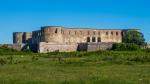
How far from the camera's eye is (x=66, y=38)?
3553 inches

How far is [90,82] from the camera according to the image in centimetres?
2130

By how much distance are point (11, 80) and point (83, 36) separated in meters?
70.4

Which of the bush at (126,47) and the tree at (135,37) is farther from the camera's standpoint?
the tree at (135,37)

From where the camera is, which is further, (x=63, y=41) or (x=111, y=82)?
(x=63, y=41)

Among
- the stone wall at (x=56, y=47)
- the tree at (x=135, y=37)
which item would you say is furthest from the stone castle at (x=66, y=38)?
the tree at (x=135, y=37)

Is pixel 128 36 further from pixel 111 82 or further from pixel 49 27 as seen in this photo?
pixel 111 82

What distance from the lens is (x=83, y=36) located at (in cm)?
9238

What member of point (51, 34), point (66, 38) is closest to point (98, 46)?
point (51, 34)

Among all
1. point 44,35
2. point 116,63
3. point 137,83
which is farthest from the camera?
point 44,35

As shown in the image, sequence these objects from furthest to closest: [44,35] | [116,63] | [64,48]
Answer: [44,35]
[64,48]
[116,63]

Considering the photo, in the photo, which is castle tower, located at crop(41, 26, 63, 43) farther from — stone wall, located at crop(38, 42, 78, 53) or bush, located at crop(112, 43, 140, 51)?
bush, located at crop(112, 43, 140, 51)

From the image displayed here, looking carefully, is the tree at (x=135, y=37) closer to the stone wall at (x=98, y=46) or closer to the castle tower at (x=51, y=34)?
the stone wall at (x=98, y=46)

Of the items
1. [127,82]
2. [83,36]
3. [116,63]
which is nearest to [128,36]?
[83,36]

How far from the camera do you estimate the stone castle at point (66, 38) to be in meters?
80.9
